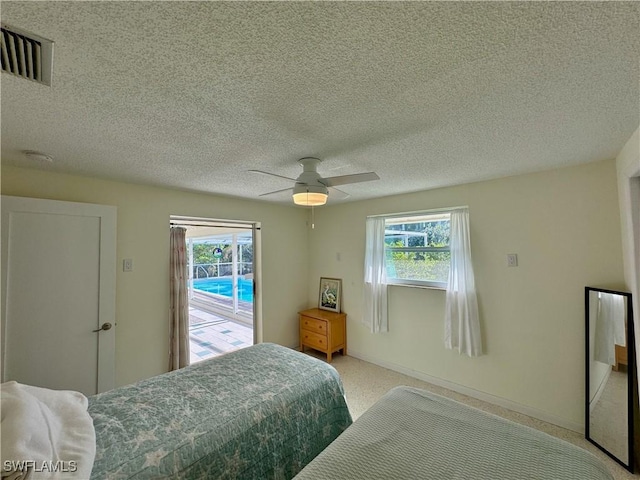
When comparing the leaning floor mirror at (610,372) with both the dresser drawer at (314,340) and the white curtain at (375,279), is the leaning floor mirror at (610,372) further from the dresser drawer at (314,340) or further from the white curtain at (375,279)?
the dresser drawer at (314,340)

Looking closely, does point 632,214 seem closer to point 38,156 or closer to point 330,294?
point 330,294

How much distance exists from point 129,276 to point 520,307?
12.9 feet

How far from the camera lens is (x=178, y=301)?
3191 millimetres

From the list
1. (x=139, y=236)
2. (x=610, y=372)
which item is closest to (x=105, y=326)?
(x=139, y=236)

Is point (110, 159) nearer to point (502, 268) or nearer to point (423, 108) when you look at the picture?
point (423, 108)

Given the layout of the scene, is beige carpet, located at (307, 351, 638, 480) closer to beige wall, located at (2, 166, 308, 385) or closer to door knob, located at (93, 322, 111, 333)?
beige wall, located at (2, 166, 308, 385)

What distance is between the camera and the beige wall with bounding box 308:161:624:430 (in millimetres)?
2229

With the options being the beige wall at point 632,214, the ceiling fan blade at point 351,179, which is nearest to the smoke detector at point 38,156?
the ceiling fan blade at point 351,179

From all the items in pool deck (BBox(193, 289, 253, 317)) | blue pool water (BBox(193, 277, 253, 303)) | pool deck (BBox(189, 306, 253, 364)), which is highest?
blue pool water (BBox(193, 277, 253, 303))

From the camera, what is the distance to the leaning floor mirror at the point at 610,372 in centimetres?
193

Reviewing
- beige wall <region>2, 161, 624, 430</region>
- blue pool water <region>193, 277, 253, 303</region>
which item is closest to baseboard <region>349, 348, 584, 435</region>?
beige wall <region>2, 161, 624, 430</region>

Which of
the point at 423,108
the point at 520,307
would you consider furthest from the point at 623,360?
the point at 423,108

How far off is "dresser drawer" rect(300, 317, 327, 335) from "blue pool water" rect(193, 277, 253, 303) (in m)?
1.79

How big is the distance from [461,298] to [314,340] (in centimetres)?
214
